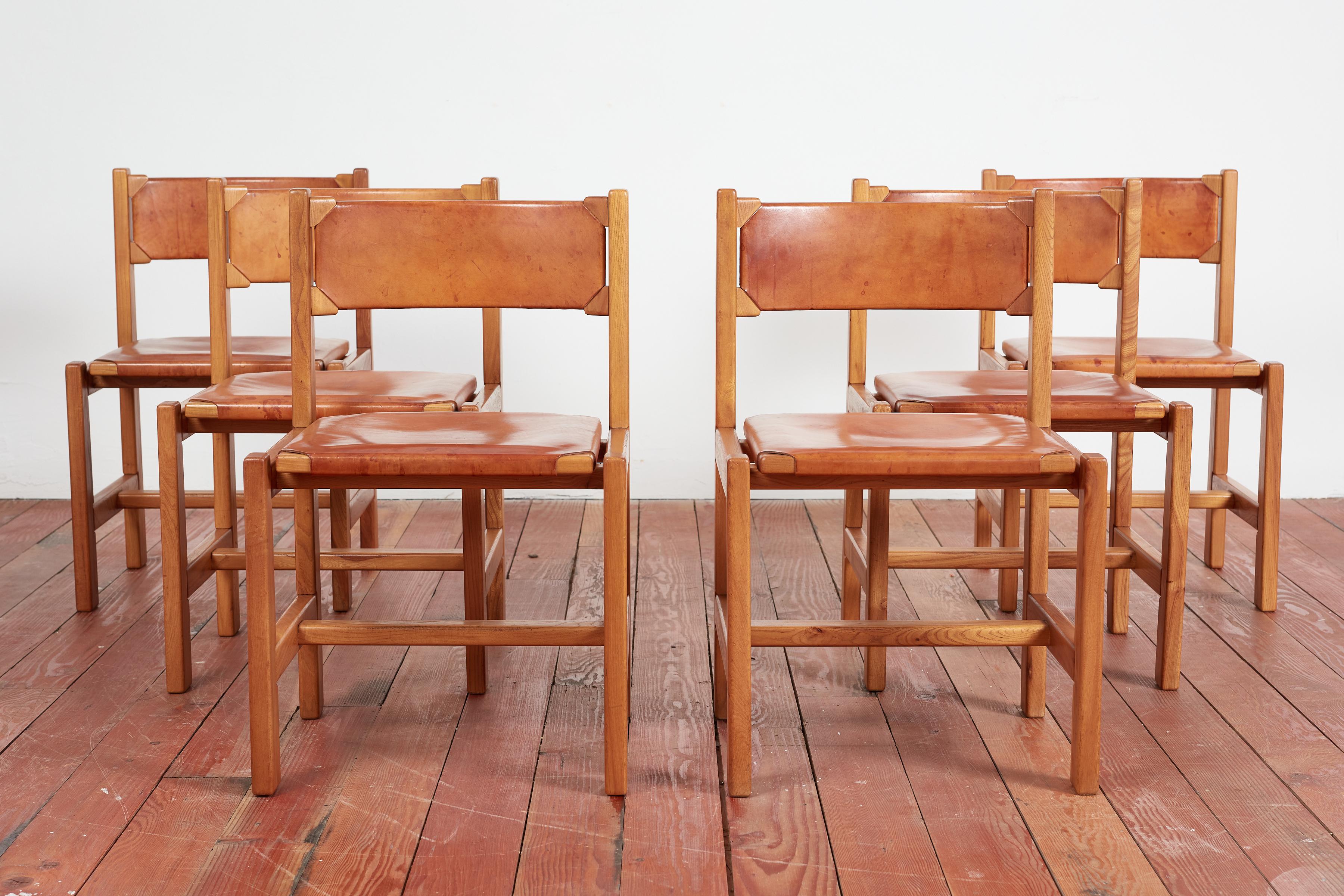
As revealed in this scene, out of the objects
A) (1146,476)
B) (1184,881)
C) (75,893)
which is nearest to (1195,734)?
(1184,881)

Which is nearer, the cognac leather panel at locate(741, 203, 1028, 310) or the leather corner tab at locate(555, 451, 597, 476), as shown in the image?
the leather corner tab at locate(555, 451, 597, 476)

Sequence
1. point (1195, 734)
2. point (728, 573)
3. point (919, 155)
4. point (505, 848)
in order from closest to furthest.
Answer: point (505, 848) < point (728, 573) < point (1195, 734) < point (919, 155)

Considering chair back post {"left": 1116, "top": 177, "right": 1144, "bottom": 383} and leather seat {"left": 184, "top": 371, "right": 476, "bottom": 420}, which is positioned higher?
chair back post {"left": 1116, "top": 177, "right": 1144, "bottom": 383}

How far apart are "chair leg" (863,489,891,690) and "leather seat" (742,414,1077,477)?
→ 23cm

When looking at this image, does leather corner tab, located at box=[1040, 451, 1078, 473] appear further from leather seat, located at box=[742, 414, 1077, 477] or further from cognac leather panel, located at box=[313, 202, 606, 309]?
cognac leather panel, located at box=[313, 202, 606, 309]

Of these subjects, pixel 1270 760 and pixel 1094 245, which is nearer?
pixel 1270 760

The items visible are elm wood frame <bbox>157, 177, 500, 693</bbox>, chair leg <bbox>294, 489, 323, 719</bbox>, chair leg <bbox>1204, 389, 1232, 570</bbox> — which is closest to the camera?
chair leg <bbox>294, 489, 323, 719</bbox>

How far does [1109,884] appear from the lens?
158cm

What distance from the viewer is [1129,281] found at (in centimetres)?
229

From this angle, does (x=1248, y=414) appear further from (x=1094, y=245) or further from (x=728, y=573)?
(x=728, y=573)

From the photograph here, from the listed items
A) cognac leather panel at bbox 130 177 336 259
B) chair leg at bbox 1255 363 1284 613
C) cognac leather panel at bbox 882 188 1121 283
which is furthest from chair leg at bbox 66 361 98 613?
chair leg at bbox 1255 363 1284 613

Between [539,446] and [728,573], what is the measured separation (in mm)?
354

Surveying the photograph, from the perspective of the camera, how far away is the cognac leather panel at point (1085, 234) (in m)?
2.30

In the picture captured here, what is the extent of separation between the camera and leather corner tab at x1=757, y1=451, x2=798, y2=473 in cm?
175
